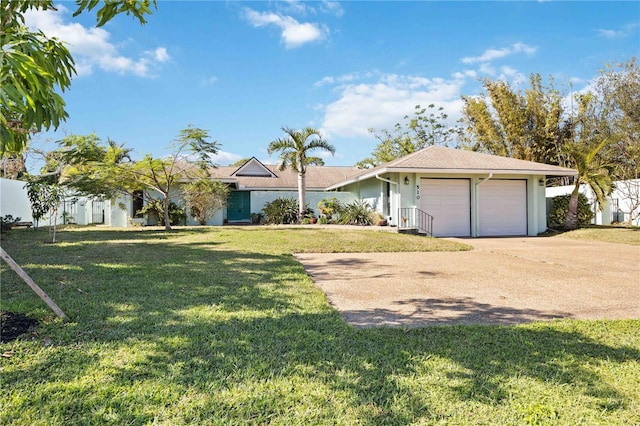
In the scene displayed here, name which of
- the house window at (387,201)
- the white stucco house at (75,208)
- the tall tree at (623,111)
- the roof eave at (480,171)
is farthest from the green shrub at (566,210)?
the white stucco house at (75,208)

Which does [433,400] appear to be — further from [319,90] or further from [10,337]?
[319,90]

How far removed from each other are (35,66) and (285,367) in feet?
8.68

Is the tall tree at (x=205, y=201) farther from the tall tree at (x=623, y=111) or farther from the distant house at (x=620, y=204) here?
the tall tree at (x=623, y=111)

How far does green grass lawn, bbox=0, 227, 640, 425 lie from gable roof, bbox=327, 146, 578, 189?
35.1ft

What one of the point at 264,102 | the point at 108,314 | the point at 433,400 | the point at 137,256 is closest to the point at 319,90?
the point at 264,102

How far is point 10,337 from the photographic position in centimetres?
338

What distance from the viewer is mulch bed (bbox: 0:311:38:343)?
11.2 ft

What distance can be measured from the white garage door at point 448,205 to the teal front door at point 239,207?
12.0m

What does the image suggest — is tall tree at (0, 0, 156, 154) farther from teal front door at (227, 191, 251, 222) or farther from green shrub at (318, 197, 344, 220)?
teal front door at (227, 191, 251, 222)

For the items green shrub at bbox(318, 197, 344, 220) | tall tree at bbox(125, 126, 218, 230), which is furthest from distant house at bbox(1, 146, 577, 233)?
tall tree at bbox(125, 126, 218, 230)

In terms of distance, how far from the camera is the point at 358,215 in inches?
723

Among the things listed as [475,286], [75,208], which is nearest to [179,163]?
[75,208]

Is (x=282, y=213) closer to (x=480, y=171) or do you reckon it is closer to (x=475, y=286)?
(x=480, y=171)

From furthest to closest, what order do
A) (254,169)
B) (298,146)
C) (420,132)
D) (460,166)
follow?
(420,132), (254,169), (298,146), (460,166)
